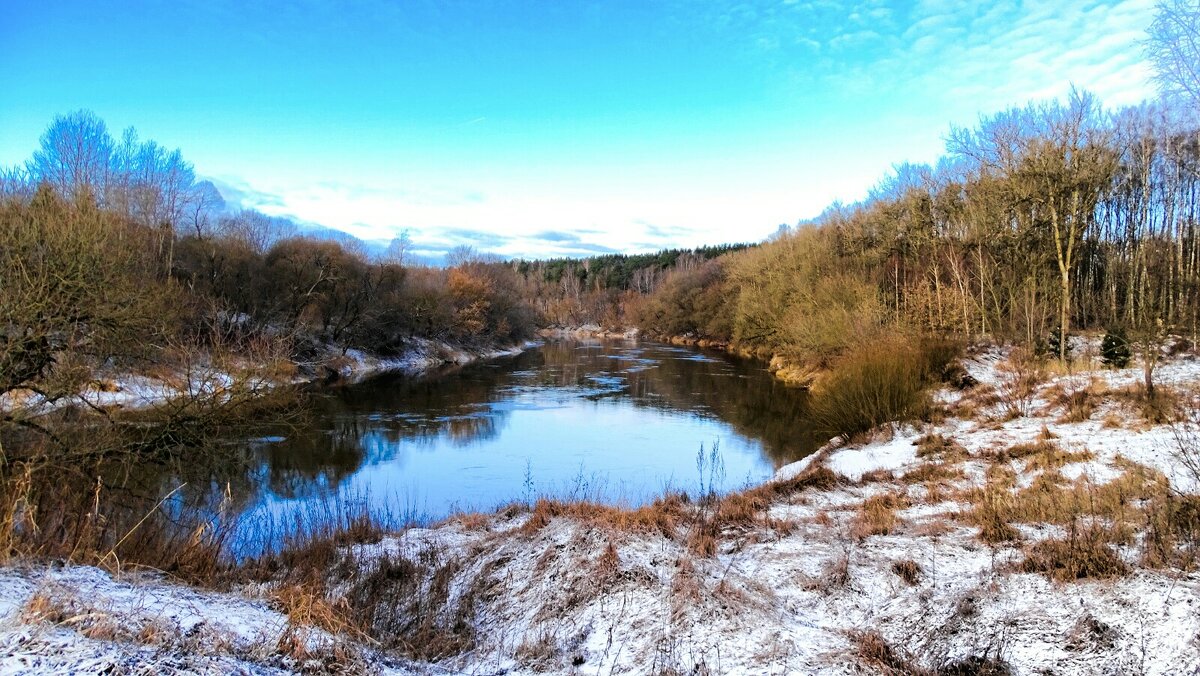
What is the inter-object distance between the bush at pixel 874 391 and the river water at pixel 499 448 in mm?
1591

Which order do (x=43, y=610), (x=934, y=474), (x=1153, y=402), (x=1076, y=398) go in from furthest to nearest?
(x=1076, y=398) < (x=1153, y=402) < (x=934, y=474) < (x=43, y=610)

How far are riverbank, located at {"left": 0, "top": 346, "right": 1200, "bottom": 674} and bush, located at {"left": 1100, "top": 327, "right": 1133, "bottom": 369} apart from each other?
1124cm

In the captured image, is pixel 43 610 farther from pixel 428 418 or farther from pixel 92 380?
pixel 428 418

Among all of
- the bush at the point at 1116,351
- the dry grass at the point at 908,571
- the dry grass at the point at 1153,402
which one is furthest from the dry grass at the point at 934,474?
the bush at the point at 1116,351

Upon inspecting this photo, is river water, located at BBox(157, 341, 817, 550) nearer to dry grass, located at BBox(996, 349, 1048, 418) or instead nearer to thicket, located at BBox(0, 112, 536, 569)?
thicket, located at BBox(0, 112, 536, 569)

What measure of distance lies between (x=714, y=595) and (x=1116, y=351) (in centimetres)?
1947

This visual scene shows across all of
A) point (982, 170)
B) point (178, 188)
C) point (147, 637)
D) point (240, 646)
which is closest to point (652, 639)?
point (240, 646)

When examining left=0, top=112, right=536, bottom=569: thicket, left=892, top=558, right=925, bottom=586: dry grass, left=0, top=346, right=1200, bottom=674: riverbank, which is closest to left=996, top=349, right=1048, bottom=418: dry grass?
left=0, top=346, right=1200, bottom=674: riverbank

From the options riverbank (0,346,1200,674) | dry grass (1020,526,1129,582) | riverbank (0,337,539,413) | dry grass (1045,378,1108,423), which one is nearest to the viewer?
riverbank (0,346,1200,674)

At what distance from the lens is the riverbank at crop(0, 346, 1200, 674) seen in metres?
3.47

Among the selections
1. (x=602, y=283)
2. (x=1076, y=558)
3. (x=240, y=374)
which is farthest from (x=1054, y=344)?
(x=602, y=283)

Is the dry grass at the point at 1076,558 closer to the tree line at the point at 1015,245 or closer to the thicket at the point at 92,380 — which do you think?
the thicket at the point at 92,380

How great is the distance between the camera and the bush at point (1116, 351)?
17616 mm

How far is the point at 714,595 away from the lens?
4918 millimetres
